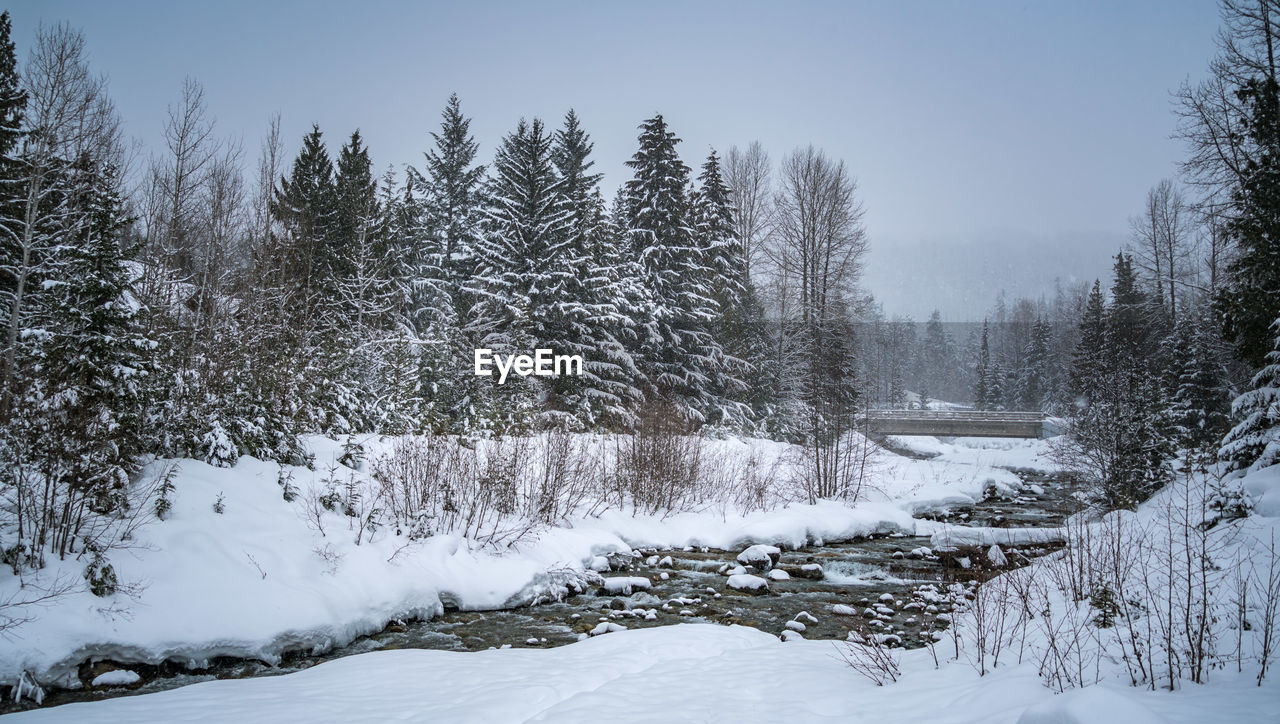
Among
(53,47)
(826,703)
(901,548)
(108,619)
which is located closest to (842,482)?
(901,548)

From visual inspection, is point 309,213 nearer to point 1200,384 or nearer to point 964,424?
point 1200,384

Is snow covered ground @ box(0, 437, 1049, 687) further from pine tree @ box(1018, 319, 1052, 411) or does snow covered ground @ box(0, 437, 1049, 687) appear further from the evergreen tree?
pine tree @ box(1018, 319, 1052, 411)

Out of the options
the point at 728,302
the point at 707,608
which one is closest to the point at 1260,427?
the point at 707,608

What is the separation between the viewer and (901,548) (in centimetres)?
1177

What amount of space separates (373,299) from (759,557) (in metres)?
16.1

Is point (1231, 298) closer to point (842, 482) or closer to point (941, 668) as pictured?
point (842, 482)

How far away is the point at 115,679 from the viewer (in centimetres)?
507

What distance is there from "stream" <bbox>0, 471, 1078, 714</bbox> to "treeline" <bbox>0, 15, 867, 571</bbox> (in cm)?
220

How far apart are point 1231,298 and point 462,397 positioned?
674 inches

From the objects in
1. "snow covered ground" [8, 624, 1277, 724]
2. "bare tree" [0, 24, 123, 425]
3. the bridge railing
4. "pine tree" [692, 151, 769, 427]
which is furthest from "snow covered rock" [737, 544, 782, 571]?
the bridge railing

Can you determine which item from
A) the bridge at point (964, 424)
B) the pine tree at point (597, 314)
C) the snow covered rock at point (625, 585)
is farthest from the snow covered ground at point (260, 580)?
the bridge at point (964, 424)

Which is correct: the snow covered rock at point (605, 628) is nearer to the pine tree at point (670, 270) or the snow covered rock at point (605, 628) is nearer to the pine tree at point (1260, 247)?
the pine tree at point (1260, 247)

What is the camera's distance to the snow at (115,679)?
16.5 ft

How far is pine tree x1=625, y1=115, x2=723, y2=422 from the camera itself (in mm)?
21734
